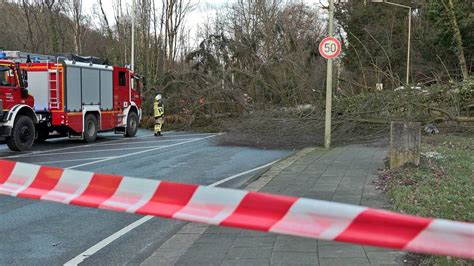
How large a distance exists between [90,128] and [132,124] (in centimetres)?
307

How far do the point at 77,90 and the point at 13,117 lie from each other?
3.35m

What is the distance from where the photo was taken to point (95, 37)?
43312 millimetres

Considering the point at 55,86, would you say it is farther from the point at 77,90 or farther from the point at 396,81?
the point at 396,81

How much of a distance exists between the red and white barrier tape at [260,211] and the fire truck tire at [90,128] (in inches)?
579

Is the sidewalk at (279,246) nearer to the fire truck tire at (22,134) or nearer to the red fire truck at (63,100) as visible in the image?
the fire truck tire at (22,134)

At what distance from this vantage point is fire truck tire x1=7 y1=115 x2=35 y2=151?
47.3 feet

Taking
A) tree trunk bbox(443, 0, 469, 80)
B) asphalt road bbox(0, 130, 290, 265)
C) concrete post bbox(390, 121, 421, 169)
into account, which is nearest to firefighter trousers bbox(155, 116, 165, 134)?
asphalt road bbox(0, 130, 290, 265)

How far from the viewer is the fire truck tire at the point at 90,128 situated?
58.7 feet

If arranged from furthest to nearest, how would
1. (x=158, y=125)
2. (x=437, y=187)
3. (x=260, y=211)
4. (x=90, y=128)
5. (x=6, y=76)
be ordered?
1. (x=158, y=125)
2. (x=90, y=128)
3. (x=6, y=76)
4. (x=437, y=187)
5. (x=260, y=211)

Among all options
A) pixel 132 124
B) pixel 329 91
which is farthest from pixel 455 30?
pixel 329 91

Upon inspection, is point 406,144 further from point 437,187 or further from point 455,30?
point 455,30

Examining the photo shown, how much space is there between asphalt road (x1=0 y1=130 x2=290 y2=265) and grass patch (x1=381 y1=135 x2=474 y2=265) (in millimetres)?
2787

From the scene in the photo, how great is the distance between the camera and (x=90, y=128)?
18328 millimetres

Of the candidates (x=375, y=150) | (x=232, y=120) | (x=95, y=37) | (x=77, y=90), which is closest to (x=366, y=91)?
(x=375, y=150)
